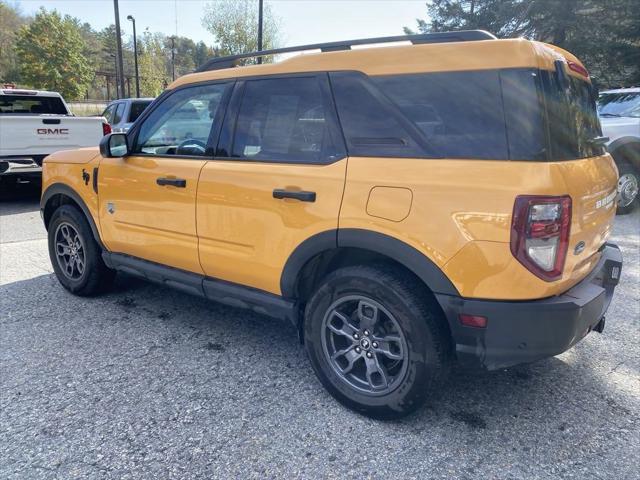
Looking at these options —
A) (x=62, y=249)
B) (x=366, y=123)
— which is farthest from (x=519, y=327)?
(x=62, y=249)

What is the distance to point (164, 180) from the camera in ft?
10.7

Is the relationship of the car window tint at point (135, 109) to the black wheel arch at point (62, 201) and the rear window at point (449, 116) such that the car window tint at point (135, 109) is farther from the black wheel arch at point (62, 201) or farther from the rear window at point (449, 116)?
the rear window at point (449, 116)

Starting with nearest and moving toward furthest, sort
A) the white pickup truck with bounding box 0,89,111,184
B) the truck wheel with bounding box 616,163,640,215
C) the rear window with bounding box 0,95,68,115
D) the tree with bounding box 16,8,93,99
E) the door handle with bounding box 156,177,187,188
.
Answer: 1. the door handle with bounding box 156,177,187,188
2. the white pickup truck with bounding box 0,89,111,184
3. the truck wheel with bounding box 616,163,640,215
4. the rear window with bounding box 0,95,68,115
5. the tree with bounding box 16,8,93,99

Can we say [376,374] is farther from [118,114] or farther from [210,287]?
[118,114]

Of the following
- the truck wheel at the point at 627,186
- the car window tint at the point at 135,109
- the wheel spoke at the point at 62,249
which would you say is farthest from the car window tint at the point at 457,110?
the car window tint at the point at 135,109

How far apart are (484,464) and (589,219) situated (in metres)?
1.28

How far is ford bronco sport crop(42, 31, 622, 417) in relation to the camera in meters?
2.06

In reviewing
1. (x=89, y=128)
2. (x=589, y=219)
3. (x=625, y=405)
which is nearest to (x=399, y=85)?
(x=589, y=219)

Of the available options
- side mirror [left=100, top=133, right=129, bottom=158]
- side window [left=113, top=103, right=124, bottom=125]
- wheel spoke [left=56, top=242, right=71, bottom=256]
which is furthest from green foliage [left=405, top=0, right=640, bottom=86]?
wheel spoke [left=56, top=242, right=71, bottom=256]

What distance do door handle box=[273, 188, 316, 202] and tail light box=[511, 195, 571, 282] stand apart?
1038 millimetres

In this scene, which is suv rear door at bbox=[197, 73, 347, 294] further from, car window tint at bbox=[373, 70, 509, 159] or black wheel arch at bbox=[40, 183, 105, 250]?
black wheel arch at bbox=[40, 183, 105, 250]

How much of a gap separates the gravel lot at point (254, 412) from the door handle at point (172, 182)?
3.70ft

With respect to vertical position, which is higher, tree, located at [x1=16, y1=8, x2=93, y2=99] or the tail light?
tree, located at [x1=16, y1=8, x2=93, y2=99]

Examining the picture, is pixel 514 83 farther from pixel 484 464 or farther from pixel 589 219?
pixel 484 464
